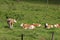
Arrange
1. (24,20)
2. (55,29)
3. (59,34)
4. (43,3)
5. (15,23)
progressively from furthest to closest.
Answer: (43,3) < (24,20) < (15,23) < (55,29) < (59,34)

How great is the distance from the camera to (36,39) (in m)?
11.2

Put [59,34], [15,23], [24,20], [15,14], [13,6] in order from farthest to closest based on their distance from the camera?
[13,6] → [15,14] → [24,20] → [15,23] → [59,34]

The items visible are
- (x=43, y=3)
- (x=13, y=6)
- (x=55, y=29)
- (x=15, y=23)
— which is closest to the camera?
(x=55, y=29)

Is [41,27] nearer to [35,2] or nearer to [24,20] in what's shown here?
[24,20]

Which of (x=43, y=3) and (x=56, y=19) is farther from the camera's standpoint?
(x=43, y=3)

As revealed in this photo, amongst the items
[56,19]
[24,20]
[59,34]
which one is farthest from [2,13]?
[59,34]

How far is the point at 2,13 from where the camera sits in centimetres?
1800

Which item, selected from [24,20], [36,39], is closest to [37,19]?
[24,20]

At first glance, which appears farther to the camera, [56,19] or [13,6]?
[13,6]

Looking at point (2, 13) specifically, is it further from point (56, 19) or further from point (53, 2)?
point (53, 2)

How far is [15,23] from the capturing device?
15.0 metres

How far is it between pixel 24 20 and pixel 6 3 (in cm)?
642

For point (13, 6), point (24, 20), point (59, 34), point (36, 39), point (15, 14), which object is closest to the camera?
point (36, 39)

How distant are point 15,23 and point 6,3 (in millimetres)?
7647
